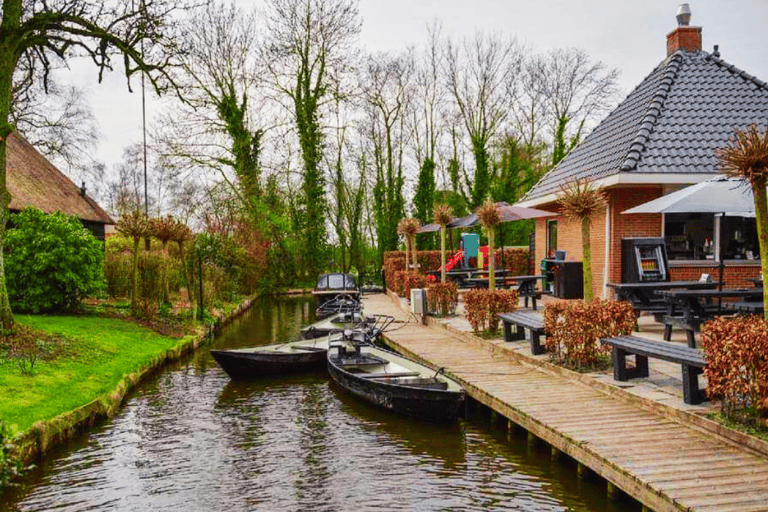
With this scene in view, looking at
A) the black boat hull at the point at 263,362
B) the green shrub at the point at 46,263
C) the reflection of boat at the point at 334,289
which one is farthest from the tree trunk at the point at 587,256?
the reflection of boat at the point at 334,289

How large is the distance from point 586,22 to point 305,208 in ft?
80.7

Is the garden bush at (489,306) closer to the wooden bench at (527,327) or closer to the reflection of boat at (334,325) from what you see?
the wooden bench at (527,327)

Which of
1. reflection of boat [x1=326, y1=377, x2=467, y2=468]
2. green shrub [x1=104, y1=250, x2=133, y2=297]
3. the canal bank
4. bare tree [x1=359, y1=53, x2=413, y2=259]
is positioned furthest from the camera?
bare tree [x1=359, y1=53, x2=413, y2=259]

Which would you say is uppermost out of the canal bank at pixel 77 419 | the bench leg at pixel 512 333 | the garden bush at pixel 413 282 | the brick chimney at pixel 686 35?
the brick chimney at pixel 686 35

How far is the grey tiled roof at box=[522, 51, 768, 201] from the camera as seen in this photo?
14188 millimetres

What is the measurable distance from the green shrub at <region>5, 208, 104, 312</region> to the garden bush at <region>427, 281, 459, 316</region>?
29.9 feet

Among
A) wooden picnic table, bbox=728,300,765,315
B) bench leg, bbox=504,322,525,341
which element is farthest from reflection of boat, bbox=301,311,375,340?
wooden picnic table, bbox=728,300,765,315

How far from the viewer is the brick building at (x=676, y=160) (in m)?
14.0

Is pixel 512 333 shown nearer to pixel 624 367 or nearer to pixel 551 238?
pixel 624 367

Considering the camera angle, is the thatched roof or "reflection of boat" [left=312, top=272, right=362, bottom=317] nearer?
the thatched roof

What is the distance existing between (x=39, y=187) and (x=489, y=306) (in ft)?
61.2

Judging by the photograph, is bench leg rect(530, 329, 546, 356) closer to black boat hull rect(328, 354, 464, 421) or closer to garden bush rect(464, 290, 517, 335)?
black boat hull rect(328, 354, 464, 421)

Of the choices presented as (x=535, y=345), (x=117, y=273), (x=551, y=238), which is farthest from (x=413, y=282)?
(x=535, y=345)

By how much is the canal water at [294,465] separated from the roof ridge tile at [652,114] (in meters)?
7.34
